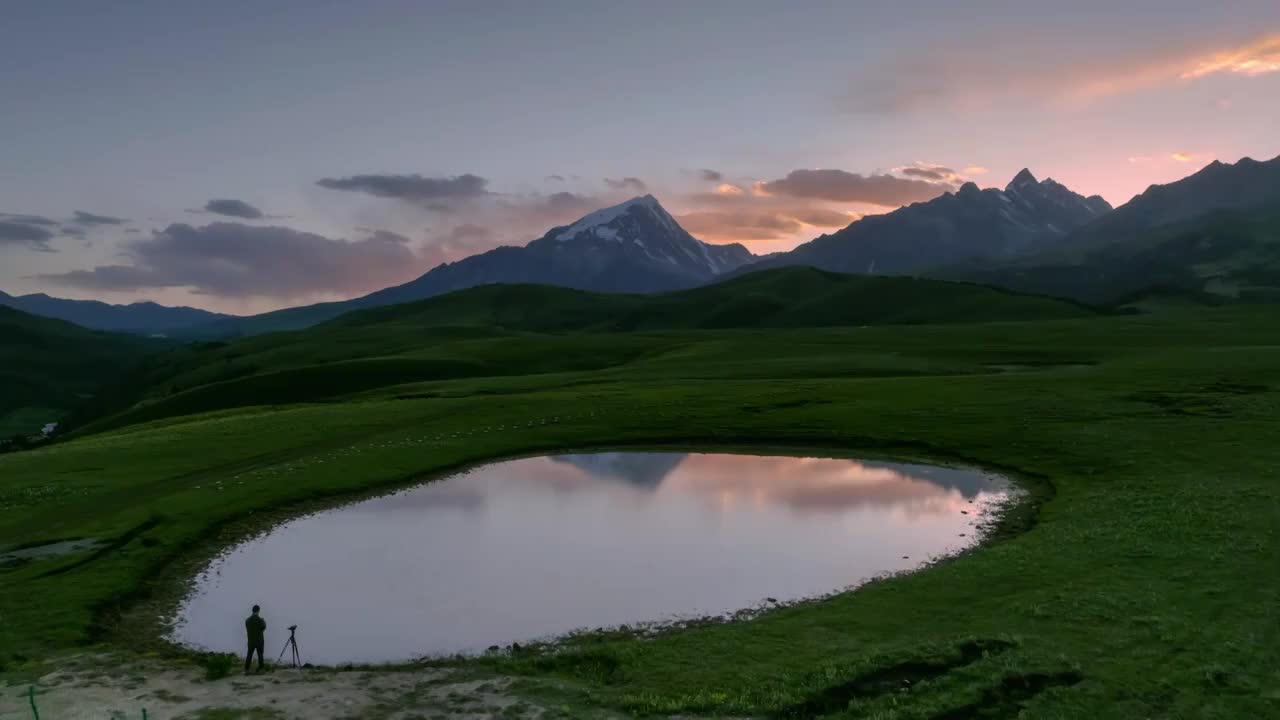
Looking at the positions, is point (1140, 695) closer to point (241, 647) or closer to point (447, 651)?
point (447, 651)

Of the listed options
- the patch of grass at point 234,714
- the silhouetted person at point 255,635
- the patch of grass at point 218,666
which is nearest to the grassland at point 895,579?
the patch of grass at point 218,666

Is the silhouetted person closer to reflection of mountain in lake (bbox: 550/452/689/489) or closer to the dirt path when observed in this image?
the dirt path

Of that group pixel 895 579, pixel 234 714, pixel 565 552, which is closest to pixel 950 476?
pixel 895 579

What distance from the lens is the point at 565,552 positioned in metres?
42.4

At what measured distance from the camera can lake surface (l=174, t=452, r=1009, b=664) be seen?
3253cm

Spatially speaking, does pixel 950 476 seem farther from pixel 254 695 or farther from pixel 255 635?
pixel 254 695

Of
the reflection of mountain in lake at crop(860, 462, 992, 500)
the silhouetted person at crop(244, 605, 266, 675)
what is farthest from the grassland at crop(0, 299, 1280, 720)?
the silhouetted person at crop(244, 605, 266, 675)

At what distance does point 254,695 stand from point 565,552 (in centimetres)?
1946

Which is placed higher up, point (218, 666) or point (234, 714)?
point (218, 666)

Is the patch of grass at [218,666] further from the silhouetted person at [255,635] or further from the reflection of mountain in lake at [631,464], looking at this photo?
the reflection of mountain in lake at [631,464]

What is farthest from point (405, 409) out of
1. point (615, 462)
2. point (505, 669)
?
point (505, 669)

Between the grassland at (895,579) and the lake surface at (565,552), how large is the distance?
300 centimetres

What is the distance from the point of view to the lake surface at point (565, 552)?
32531 millimetres

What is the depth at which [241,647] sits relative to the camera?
99.9 ft
